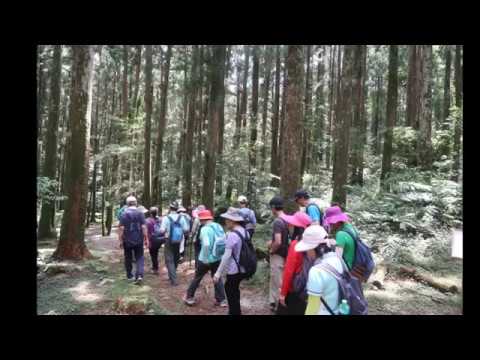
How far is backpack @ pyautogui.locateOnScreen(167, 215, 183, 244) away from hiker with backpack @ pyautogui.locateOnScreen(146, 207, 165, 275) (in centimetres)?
58

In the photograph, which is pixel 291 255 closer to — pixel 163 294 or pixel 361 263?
pixel 361 263

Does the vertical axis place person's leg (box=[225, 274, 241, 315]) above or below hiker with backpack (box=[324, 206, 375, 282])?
below

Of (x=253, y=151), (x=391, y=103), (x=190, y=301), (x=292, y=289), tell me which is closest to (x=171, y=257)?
(x=190, y=301)

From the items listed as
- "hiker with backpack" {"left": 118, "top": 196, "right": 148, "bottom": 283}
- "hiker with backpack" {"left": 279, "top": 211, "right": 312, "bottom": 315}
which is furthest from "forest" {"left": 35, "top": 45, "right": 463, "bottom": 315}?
"hiker with backpack" {"left": 279, "top": 211, "right": 312, "bottom": 315}

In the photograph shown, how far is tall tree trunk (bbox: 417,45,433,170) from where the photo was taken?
13633mm

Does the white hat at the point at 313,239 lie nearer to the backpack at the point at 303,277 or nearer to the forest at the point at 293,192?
the backpack at the point at 303,277

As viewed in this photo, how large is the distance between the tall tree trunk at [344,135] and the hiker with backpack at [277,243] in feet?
20.5

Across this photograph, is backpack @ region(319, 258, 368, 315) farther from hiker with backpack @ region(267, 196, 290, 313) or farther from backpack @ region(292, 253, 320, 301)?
hiker with backpack @ region(267, 196, 290, 313)

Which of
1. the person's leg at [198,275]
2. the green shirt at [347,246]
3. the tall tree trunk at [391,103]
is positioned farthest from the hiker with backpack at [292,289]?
the tall tree trunk at [391,103]

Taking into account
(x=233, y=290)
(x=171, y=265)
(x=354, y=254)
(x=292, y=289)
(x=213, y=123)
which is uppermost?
(x=213, y=123)

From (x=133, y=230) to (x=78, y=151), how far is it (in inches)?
139

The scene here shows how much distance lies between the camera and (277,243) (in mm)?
5879

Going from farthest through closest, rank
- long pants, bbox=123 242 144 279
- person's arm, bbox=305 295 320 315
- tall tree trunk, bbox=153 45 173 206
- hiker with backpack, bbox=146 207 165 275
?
tall tree trunk, bbox=153 45 173 206, hiker with backpack, bbox=146 207 165 275, long pants, bbox=123 242 144 279, person's arm, bbox=305 295 320 315

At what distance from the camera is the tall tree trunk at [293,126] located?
8758mm
